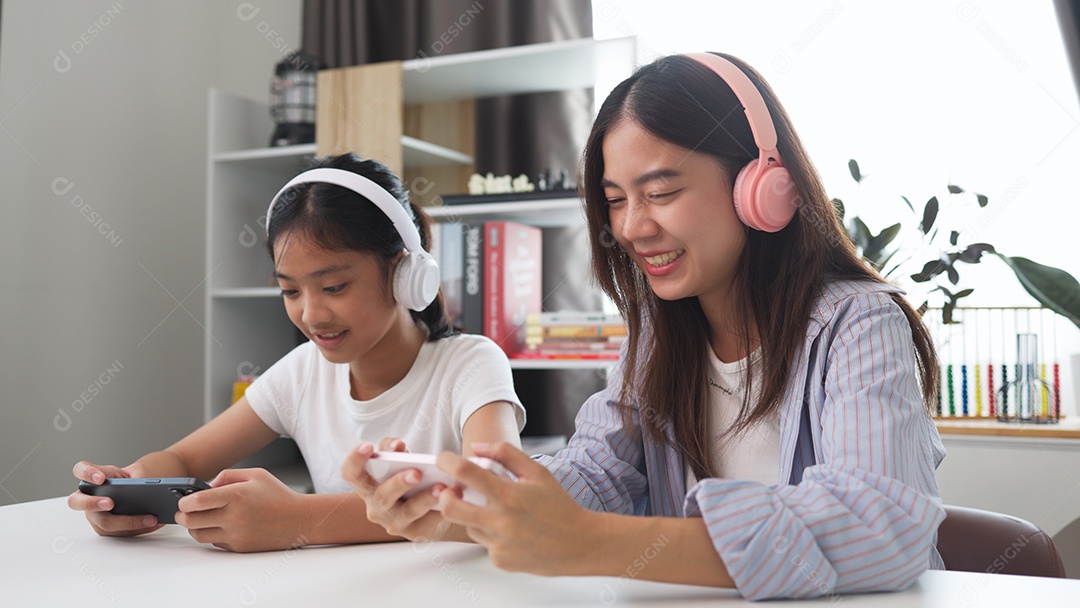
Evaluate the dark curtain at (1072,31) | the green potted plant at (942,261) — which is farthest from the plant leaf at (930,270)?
the dark curtain at (1072,31)

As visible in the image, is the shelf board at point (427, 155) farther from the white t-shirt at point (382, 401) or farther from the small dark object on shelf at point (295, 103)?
the white t-shirt at point (382, 401)

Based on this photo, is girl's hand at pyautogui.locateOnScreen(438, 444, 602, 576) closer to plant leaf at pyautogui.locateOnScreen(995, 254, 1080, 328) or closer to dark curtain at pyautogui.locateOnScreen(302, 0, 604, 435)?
plant leaf at pyautogui.locateOnScreen(995, 254, 1080, 328)

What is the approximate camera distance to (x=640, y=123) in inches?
40.9

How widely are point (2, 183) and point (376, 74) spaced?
103cm

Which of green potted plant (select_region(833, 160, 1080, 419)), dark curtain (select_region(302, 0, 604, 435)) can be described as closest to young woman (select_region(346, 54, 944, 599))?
green potted plant (select_region(833, 160, 1080, 419))

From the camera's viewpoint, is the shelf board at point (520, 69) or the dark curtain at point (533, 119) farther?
the dark curtain at point (533, 119)

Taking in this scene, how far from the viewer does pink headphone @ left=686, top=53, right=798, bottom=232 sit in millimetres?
977

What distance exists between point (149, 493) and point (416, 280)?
47 cm

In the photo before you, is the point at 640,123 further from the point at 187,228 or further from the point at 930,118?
the point at 187,228

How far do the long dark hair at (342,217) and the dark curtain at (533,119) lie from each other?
43.6 inches

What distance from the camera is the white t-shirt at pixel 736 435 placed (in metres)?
1.08

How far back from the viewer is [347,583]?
81cm

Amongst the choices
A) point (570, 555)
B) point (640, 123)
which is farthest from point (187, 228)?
point (570, 555)

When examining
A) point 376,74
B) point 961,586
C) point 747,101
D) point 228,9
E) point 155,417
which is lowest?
point 155,417
